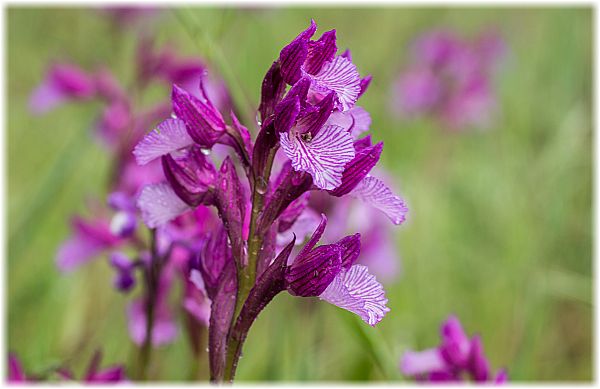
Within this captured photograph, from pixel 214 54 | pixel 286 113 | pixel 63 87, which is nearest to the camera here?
pixel 286 113

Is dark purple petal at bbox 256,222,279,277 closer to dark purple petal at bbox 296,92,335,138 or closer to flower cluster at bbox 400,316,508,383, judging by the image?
dark purple petal at bbox 296,92,335,138

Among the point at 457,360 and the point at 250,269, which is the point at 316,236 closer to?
the point at 250,269

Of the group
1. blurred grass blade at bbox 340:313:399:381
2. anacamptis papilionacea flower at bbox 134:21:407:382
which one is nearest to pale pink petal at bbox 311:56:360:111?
anacamptis papilionacea flower at bbox 134:21:407:382

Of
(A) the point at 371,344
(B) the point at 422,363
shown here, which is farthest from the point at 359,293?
(B) the point at 422,363

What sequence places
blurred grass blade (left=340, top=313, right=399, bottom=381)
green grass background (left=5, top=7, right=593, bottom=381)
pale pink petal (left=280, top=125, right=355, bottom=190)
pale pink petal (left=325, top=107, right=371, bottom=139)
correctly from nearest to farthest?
pale pink petal (left=280, top=125, right=355, bottom=190), pale pink petal (left=325, top=107, right=371, bottom=139), blurred grass blade (left=340, top=313, right=399, bottom=381), green grass background (left=5, top=7, right=593, bottom=381)

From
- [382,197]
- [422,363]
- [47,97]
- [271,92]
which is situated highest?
[47,97]

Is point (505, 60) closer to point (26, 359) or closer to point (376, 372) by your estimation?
point (376, 372)

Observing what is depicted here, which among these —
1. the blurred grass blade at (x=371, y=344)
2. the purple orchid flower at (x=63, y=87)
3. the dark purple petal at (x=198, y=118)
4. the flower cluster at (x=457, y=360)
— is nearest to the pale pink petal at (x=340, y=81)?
the dark purple petal at (x=198, y=118)

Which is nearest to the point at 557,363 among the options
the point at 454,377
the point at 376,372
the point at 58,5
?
the point at 376,372
